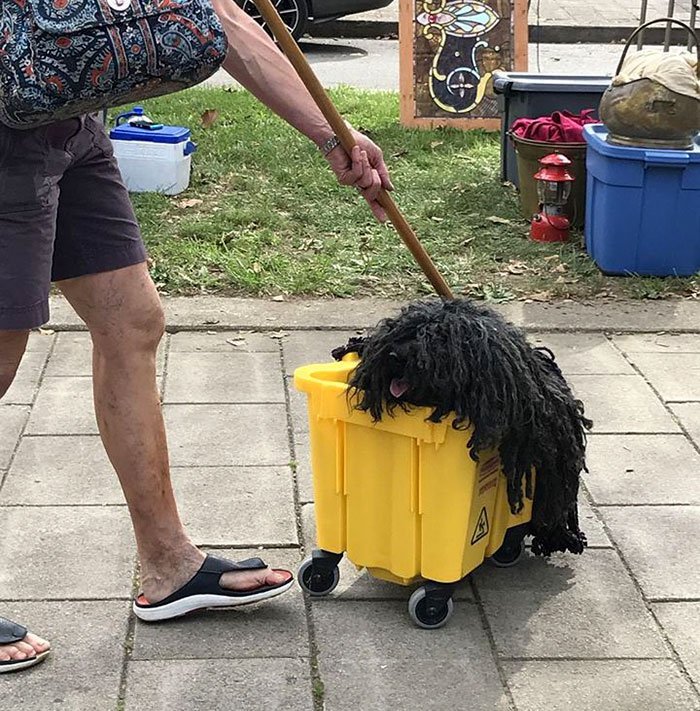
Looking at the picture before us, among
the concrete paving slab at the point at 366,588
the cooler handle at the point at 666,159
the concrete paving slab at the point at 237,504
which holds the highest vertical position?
the cooler handle at the point at 666,159

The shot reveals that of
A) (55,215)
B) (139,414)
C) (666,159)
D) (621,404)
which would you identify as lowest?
(621,404)

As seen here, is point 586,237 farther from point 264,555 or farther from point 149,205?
point 264,555

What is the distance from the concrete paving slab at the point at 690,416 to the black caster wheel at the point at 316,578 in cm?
149

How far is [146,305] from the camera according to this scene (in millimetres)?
2725

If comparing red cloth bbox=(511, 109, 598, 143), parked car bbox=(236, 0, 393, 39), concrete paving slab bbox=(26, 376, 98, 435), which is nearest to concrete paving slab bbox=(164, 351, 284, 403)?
concrete paving slab bbox=(26, 376, 98, 435)

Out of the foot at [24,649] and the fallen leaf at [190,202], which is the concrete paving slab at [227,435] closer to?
the foot at [24,649]

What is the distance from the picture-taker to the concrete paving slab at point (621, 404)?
4.08 meters

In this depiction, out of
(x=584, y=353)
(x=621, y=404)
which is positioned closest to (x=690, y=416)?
(x=621, y=404)

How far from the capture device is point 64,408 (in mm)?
4133

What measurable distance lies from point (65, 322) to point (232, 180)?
242cm

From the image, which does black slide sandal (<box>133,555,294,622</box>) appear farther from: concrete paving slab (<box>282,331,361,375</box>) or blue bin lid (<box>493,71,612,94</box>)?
A: blue bin lid (<box>493,71,612,94</box>)

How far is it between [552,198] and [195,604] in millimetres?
3651


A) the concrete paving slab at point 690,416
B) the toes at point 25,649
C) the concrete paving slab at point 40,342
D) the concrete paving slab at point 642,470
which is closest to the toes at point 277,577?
the toes at point 25,649

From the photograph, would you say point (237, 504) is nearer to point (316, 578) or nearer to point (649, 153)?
point (316, 578)
